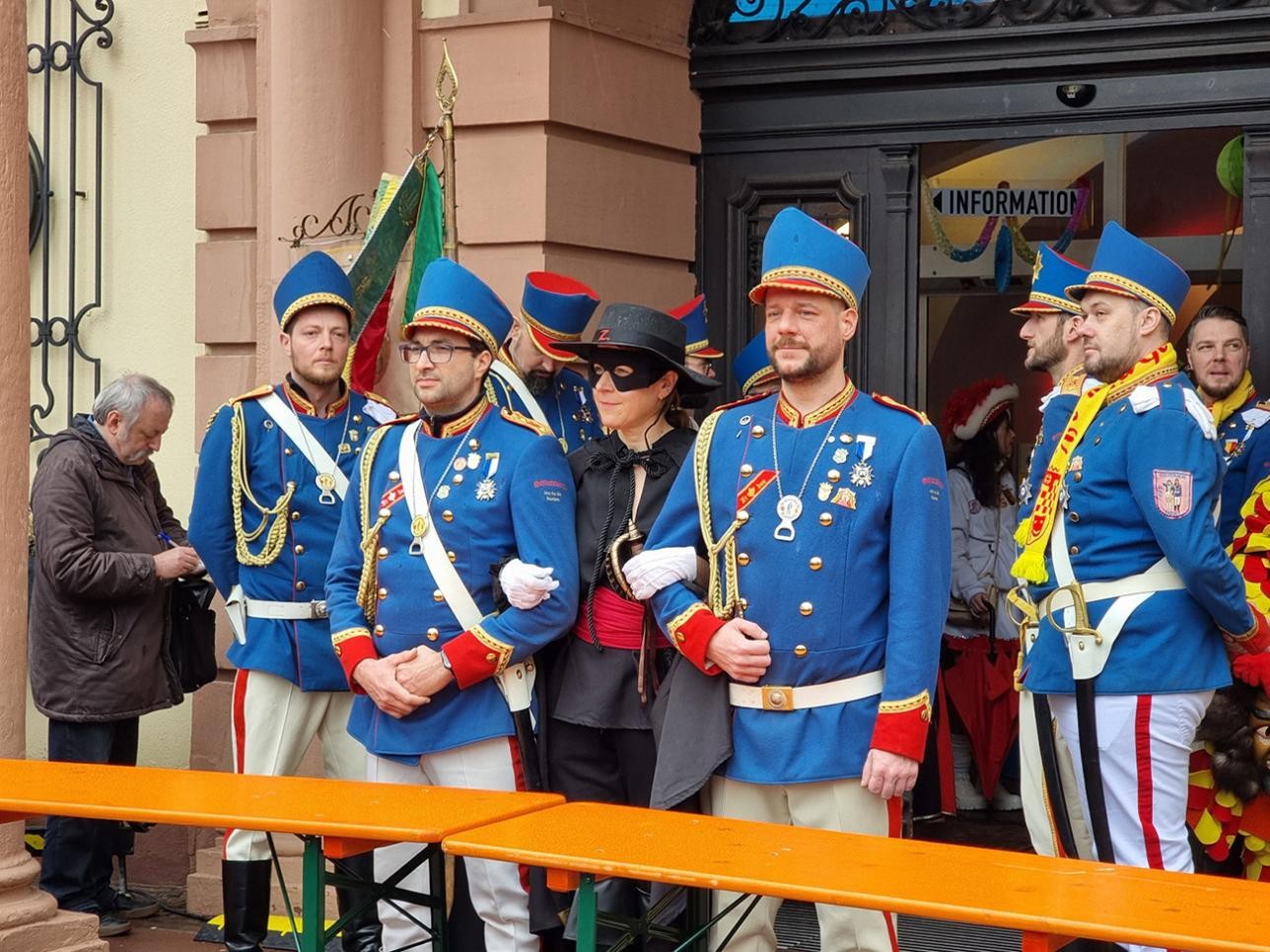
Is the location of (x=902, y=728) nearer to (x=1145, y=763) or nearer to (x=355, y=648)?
(x=1145, y=763)

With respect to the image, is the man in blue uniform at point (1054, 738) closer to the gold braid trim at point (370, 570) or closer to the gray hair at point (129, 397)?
the gold braid trim at point (370, 570)

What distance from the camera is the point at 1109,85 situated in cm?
711

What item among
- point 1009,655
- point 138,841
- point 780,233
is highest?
point 780,233

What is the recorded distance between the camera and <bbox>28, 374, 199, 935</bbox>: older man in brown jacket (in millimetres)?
6719

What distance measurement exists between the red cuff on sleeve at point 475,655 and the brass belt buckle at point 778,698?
754 millimetres

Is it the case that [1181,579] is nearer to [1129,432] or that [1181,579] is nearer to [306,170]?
[1129,432]

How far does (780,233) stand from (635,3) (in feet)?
9.32

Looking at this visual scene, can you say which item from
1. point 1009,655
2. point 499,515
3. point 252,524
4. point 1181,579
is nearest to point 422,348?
point 499,515

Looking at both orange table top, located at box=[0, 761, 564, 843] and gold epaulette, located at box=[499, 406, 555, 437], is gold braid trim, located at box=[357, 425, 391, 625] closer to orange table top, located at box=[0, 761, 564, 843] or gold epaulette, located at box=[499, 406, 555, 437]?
gold epaulette, located at box=[499, 406, 555, 437]

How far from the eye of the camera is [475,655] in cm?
510

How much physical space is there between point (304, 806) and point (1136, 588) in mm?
2070

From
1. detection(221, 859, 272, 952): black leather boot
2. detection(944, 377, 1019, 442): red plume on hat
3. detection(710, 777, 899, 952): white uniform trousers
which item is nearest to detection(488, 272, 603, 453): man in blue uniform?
Answer: detection(221, 859, 272, 952): black leather boot

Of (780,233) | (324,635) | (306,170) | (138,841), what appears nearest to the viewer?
(780,233)

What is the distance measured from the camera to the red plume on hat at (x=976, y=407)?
8914 millimetres
